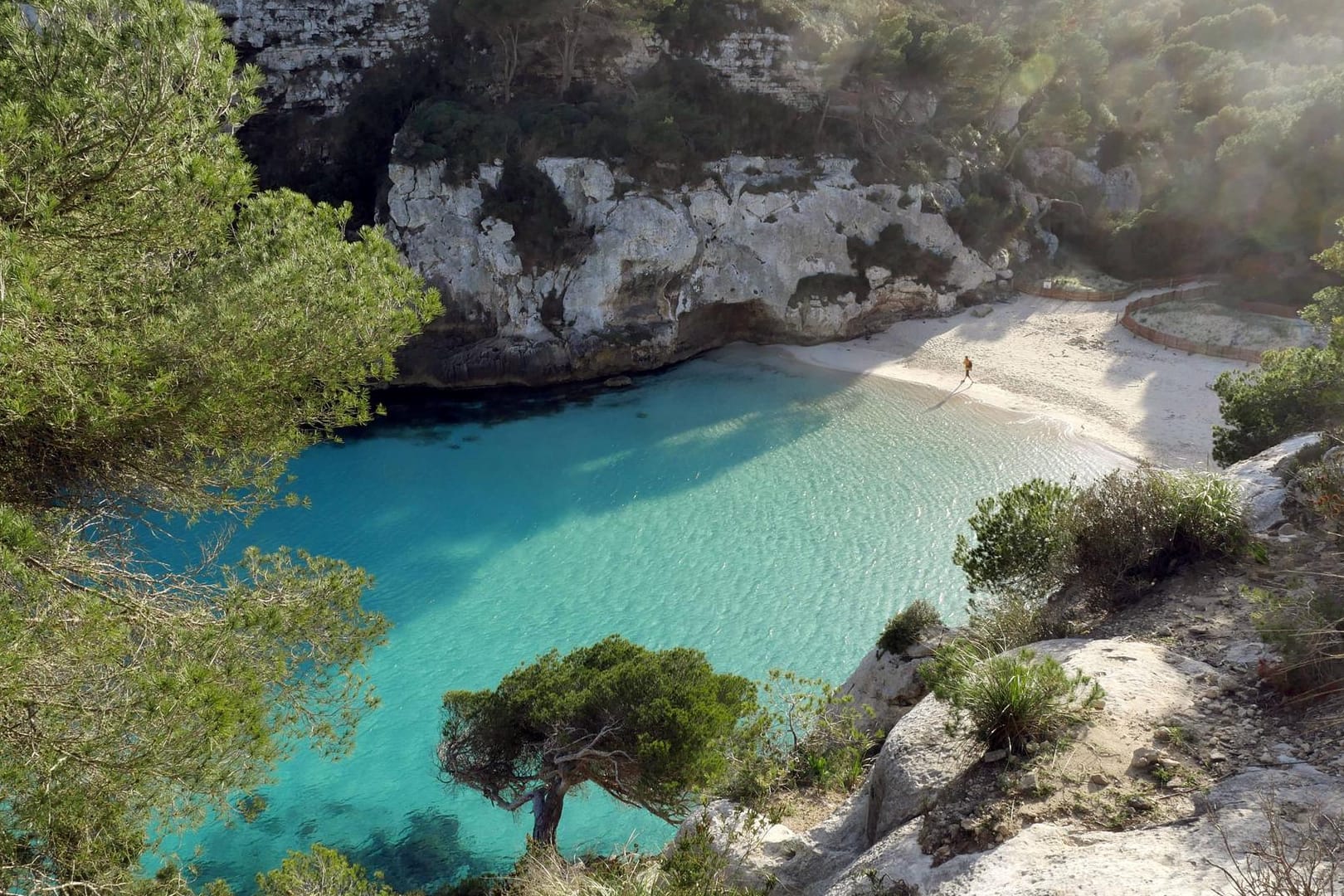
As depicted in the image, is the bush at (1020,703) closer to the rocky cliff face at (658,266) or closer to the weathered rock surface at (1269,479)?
the weathered rock surface at (1269,479)

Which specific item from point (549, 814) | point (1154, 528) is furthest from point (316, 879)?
point (1154, 528)

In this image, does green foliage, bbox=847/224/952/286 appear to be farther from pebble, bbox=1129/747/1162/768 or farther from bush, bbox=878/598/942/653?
pebble, bbox=1129/747/1162/768

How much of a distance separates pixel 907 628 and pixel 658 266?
19.3m

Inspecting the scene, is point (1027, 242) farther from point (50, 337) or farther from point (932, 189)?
point (50, 337)

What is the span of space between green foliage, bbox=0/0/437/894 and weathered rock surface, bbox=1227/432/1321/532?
9.37 metres

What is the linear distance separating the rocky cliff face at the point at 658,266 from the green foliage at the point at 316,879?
21.0m

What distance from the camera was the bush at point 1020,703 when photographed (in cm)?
550

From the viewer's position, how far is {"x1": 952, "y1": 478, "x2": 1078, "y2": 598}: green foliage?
895 cm

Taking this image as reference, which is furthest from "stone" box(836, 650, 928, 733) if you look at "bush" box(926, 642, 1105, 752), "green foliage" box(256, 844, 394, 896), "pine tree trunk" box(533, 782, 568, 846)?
"green foliage" box(256, 844, 394, 896)

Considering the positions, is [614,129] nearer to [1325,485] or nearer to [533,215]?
[533,215]

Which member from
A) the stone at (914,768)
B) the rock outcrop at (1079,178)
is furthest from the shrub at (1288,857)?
the rock outcrop at (1079,178)

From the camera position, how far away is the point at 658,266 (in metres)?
26.6

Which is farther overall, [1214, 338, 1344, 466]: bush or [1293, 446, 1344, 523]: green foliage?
[1214, 338, 1344, 466]: bush

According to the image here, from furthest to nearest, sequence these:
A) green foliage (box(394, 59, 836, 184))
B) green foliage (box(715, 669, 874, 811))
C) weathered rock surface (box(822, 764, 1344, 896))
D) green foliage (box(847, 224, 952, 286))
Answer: green foliage (box(847, 224, 952, 286)) → green foliage (box(394, 59, 836, 184)) → green foliage (box(715, 669, 874, 811)) → weathered rock surface (box(822, 764, 1344, 896))
